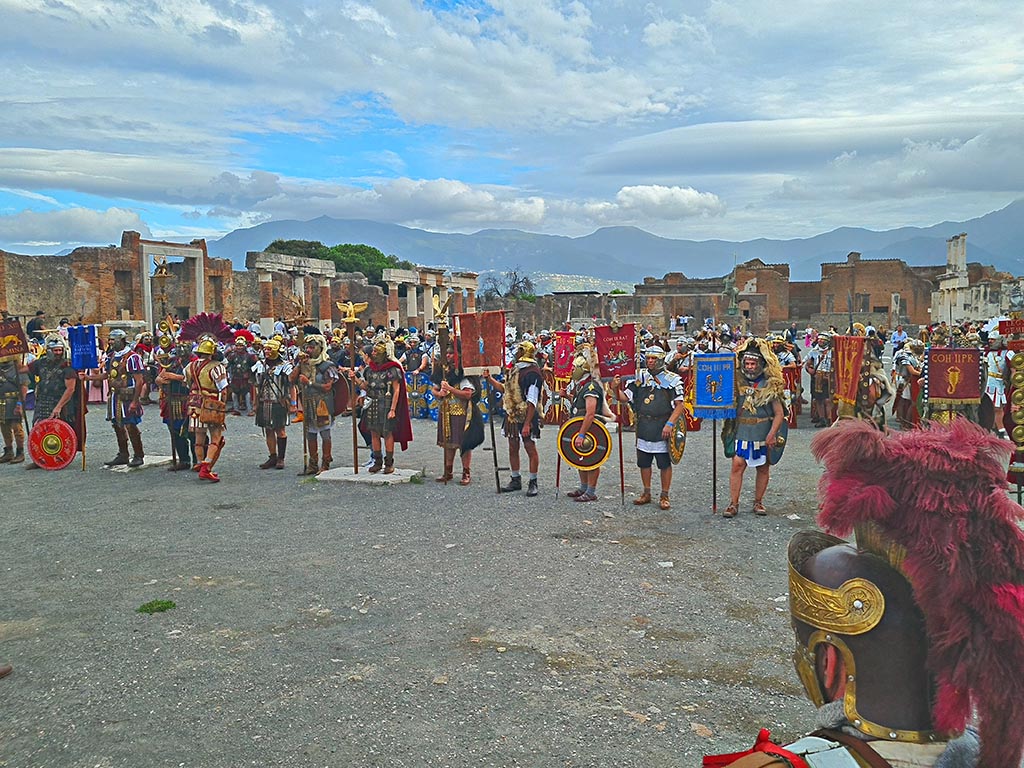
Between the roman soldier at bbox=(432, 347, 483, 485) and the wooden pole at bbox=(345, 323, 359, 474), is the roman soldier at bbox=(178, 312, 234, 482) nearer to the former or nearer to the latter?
→ the wooden pole at bbox=(345, 323, 359, 474)

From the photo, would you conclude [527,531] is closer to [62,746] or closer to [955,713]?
[62,746]

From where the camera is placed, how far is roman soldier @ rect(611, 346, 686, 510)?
8758mm

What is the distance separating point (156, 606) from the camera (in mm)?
6078

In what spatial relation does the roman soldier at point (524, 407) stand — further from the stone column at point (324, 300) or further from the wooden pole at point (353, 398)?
the stone column at point (324, 300)

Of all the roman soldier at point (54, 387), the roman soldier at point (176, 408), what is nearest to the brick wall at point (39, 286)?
the roman soldier at point (54, 387)

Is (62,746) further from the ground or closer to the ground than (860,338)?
closer to the ground

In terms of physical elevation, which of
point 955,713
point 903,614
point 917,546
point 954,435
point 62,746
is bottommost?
point 62,746

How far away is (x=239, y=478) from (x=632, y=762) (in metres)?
8.13

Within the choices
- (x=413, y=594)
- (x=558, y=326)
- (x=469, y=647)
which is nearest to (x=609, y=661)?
(x=469, y=647)

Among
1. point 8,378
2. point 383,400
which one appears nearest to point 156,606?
point 383,400

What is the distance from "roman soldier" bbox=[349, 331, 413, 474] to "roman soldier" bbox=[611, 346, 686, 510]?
3327mm

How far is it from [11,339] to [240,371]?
19.7 feet

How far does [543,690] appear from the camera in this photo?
4.67 meters

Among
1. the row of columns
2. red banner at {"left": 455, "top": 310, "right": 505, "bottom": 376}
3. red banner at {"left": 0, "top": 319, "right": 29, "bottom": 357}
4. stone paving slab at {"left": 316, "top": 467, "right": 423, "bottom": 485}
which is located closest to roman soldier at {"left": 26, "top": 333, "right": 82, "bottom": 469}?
red banner at {"left": 0, "top": 319, "right": 29, "bottom": 357}
